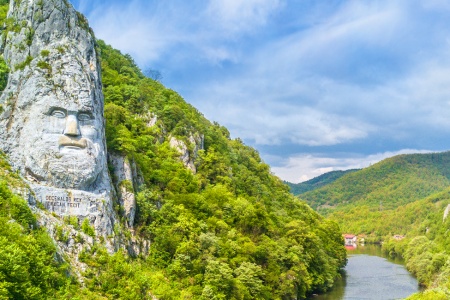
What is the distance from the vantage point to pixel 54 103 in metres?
39.3

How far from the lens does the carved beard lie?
122 ft

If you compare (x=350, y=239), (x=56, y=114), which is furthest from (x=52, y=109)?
(x=350, y=239)

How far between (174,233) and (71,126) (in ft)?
51.0

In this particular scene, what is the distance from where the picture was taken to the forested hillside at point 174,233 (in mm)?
30781

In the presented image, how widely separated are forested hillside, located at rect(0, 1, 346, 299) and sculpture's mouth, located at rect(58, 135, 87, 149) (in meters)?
4.85

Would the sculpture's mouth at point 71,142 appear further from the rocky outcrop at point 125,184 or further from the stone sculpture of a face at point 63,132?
the rocky outcrop at point 125,184

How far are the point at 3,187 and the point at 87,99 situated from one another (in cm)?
1192

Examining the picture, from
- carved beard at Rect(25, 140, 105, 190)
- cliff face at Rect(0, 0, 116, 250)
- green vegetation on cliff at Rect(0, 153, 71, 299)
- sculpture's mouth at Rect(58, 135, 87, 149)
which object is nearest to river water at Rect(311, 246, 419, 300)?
cliff face at Rect(0, 0, 116, 250)

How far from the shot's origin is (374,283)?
76438 millimetres

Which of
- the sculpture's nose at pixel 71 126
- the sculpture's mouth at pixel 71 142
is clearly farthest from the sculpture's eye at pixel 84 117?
the sculpture's mouth at pixel 71 142

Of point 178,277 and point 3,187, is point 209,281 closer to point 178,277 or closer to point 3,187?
point 178,277

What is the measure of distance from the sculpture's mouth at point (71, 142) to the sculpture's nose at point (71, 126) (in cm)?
47

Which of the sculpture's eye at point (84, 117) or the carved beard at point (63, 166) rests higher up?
the sculpture's eye at point (84, 117)

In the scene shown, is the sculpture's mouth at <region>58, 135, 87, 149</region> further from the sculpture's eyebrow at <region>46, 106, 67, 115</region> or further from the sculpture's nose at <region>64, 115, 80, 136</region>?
the sculpture's eyebrow at <region>46, 106, 67, 115</region>
